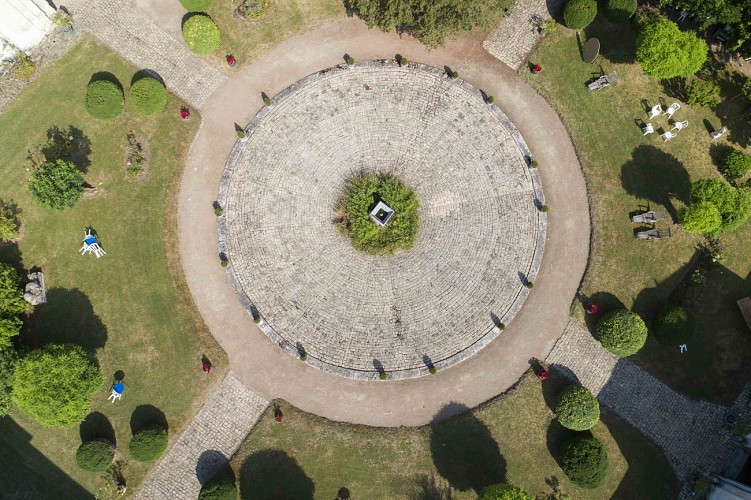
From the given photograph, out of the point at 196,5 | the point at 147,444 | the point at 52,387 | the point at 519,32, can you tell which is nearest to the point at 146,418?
the point at 147,444

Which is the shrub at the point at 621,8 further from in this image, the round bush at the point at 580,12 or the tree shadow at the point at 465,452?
the tree shadow at the point at 465,452

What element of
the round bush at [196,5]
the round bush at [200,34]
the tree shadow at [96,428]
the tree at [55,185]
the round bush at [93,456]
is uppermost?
the round bush at [196,5]

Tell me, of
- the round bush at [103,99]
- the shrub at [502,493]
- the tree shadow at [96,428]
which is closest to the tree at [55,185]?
the round bush at [103,99]

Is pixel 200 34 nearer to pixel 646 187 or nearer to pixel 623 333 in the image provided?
pixel 646 187

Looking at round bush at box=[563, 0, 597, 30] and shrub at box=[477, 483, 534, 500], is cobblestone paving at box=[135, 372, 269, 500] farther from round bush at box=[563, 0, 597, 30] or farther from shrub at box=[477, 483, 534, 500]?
round bush at box=[563, 0, 597, 30]

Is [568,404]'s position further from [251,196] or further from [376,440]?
[251,196]
